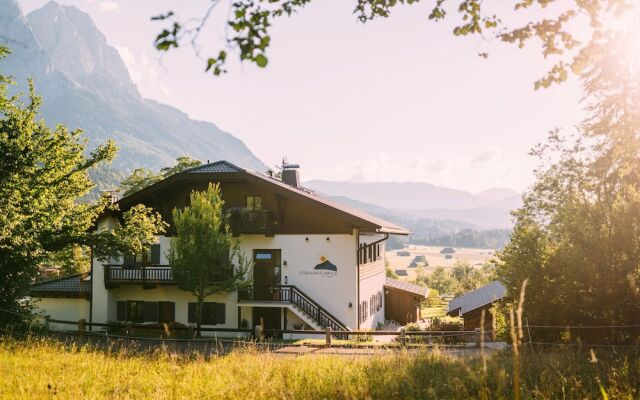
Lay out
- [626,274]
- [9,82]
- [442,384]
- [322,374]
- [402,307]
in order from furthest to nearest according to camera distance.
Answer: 1. [402,307]
2. [9,82]
3. [626,274]
4. [322,374]
5. [442,384]

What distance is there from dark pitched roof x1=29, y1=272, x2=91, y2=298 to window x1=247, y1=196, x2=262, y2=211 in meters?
11.2

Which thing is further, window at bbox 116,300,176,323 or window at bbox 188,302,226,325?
window at bbox 116,300,176,323

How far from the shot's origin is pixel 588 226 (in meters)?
15.3

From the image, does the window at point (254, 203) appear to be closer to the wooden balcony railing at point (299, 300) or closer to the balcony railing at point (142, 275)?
the balcony railing at point (142, 275)

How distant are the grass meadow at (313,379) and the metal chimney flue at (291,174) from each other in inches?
1187

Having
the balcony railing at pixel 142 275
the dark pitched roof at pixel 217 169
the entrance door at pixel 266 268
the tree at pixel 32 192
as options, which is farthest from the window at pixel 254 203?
the tree at pixel 32 192

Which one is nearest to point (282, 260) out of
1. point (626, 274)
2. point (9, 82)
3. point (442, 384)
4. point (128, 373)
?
point (9, 82)

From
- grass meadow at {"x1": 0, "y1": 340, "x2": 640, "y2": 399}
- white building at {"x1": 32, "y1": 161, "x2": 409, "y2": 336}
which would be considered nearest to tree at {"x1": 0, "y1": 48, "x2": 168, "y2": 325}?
white building at {"x1": 32, "y1": 161, "x2": 409, "y2": 336}

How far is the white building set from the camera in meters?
28.1

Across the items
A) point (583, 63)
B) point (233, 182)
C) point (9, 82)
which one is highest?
point (9, 82)

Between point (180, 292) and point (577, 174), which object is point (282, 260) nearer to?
point (180, 292)

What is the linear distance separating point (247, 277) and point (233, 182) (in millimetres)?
5490

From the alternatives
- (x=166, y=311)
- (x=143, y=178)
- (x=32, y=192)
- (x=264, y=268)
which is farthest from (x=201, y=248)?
(x=143, y=178)

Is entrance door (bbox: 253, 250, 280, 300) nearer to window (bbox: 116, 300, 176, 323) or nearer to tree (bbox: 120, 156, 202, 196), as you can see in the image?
window (bbox: 116, 300, 176, 323)
